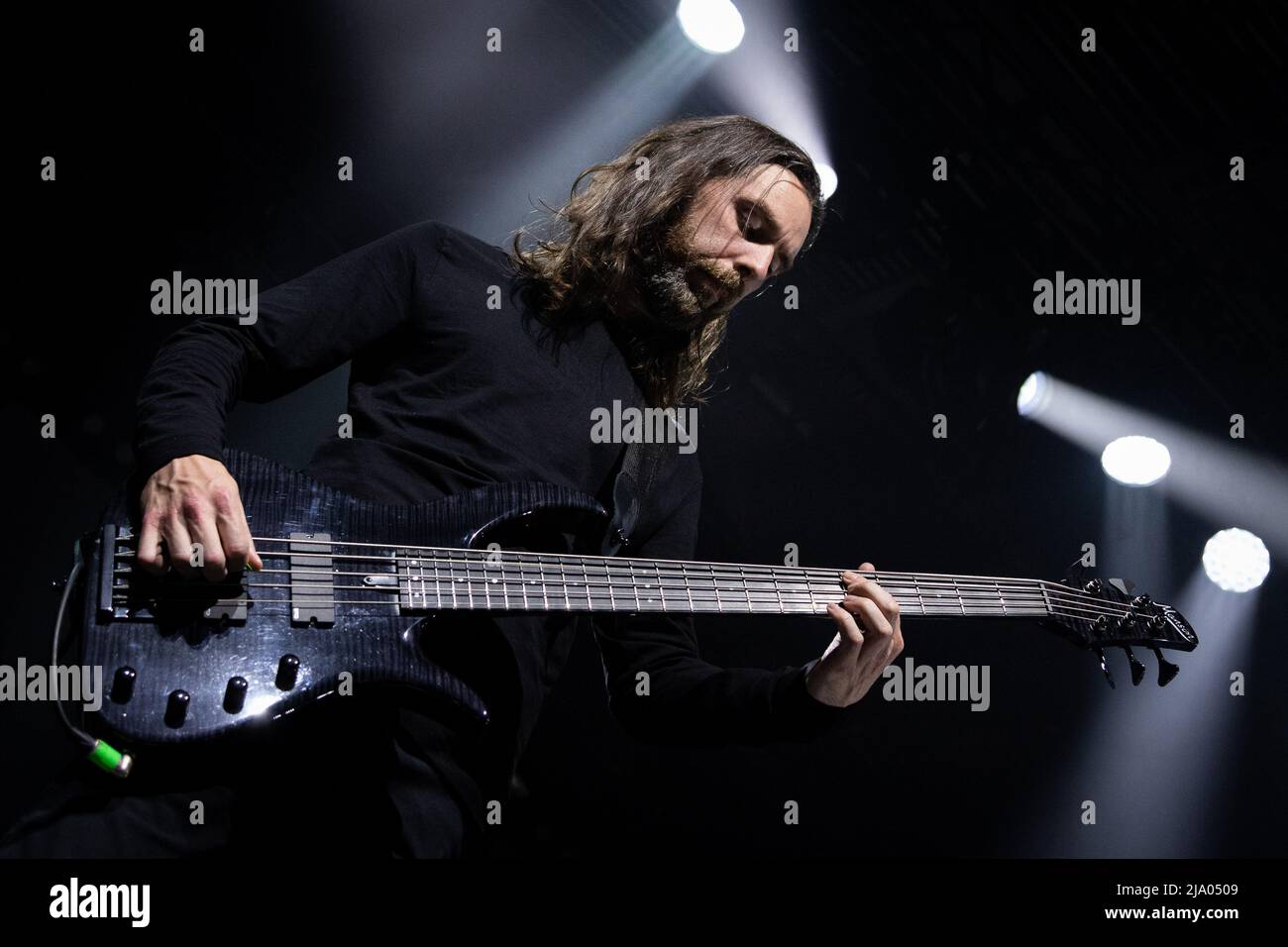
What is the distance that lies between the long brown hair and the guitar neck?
0.54 metres

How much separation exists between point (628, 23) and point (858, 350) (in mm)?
1542

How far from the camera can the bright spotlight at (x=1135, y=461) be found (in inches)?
162

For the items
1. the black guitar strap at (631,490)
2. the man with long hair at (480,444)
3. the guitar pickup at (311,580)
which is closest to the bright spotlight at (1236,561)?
the man with long hair at (480,444)

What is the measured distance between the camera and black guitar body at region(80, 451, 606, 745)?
1381 millimetres

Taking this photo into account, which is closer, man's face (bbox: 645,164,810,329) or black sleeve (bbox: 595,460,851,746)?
black sleeve (bbox: 595,460,851,746)

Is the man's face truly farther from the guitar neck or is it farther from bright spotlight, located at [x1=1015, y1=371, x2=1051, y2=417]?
bright spotlight, located at [x1=1015, y1=371, x2=1051, y2=417]

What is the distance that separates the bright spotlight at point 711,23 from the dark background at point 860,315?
73mm

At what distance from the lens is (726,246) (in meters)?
2.40

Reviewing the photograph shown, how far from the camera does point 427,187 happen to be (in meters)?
3.40

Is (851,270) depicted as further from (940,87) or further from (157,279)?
(157,279)

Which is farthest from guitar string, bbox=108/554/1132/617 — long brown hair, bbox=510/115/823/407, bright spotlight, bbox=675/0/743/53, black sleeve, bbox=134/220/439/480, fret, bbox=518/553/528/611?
bright spotlight, bbox=675/0/743/53

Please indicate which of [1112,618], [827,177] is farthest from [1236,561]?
[827,177]

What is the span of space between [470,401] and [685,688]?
2.50 ft
